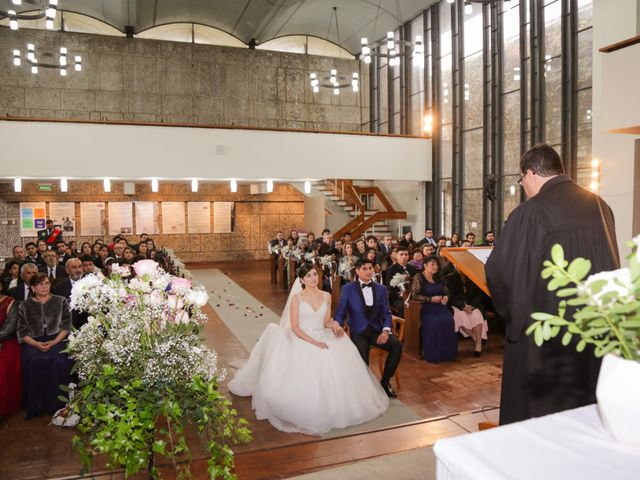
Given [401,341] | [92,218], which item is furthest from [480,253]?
[92,218]

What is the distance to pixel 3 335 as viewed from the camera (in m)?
5.17

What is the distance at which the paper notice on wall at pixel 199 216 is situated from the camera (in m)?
19.1

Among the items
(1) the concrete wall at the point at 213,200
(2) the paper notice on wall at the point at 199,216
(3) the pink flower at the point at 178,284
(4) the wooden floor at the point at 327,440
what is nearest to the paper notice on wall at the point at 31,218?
(1) the concrete wall at the point at 213,200

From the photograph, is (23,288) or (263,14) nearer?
(23,288)

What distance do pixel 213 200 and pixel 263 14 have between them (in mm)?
6254

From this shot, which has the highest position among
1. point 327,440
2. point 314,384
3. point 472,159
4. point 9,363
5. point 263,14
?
point 263,14

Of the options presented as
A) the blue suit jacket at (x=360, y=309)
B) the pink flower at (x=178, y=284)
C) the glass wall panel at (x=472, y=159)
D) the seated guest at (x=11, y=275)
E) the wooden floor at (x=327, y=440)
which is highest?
the glass wall panel at (x=472, y=159)

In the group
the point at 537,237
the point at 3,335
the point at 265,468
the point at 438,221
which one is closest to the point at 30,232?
the point at 438,221

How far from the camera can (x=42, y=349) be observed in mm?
5152

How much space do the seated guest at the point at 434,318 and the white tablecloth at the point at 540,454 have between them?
5333 mm

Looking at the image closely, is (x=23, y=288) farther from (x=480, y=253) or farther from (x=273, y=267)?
(x=273, y=267)

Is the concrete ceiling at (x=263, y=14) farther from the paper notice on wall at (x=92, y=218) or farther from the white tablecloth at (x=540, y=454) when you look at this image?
the white tablecloth at (x=540, y=454)

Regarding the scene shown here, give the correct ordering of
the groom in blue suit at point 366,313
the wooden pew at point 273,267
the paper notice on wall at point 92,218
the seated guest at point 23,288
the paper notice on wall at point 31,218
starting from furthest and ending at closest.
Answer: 1. the paper notice on wall at point 92,218
2. the paper notice on wall at point 31,218
3. the wooden pew at point 273,267
4. the seated guest at point 23,288
5. the groom in blue suit at point 366,313

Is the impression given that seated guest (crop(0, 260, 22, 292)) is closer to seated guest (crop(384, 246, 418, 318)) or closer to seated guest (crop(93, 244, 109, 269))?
seated guest (crop(93, 244, 109, 269))
